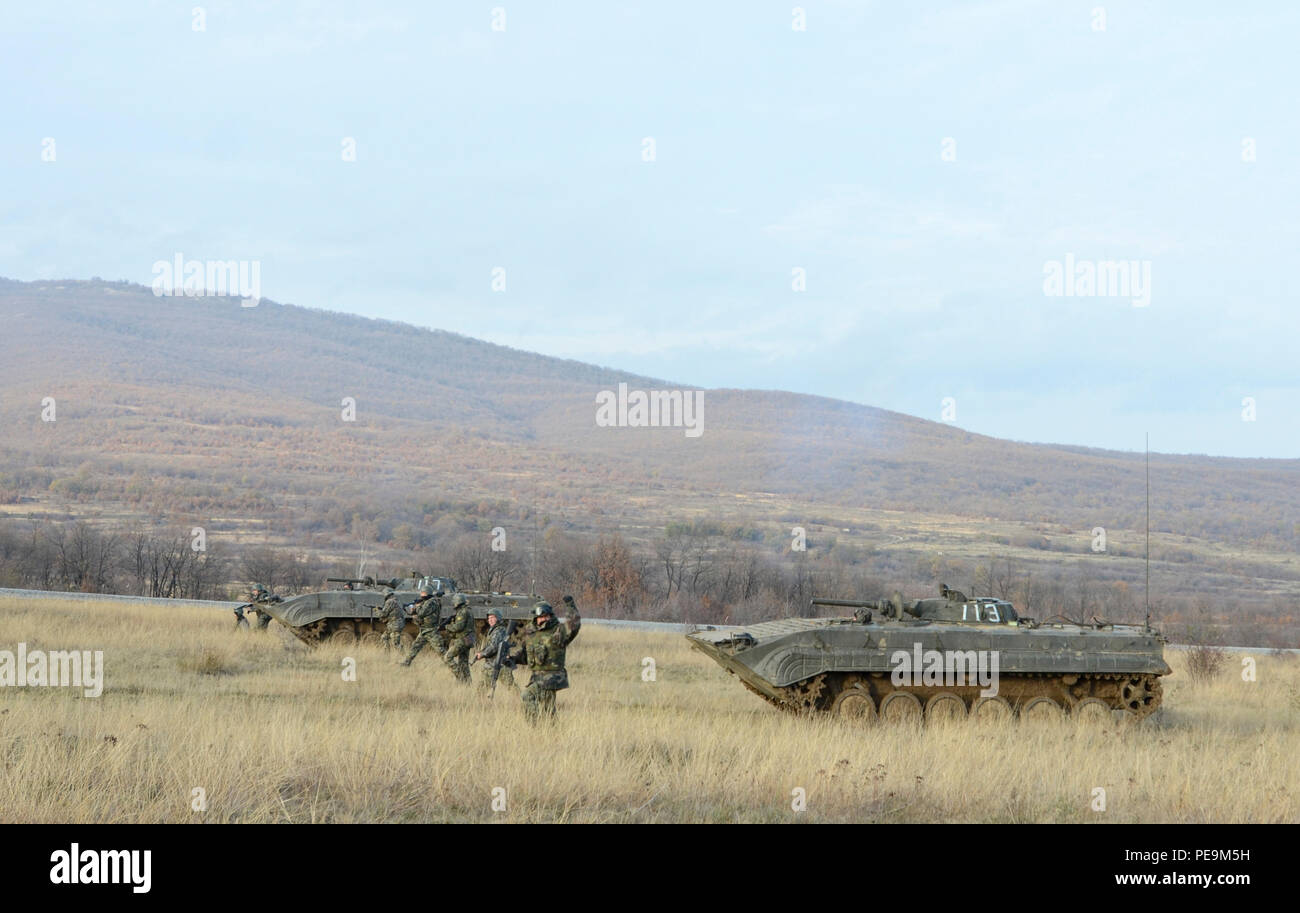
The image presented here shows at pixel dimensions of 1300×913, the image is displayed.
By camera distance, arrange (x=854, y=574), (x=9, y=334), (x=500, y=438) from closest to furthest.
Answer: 1. (x=854, y=574)
2. (x=500, y=438)
3. (x=9, y=334)

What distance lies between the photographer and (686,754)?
12.0m

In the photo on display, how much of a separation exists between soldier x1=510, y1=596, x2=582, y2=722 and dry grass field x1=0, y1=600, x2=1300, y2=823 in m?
0.42

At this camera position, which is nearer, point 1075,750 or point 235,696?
point 1075,750

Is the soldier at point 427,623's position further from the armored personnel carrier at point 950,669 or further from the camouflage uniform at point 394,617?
the armored personnel carrier at point 950,669

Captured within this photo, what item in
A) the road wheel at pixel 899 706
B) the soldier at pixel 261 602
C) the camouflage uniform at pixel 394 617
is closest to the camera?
the road wheel at pixel 899 706

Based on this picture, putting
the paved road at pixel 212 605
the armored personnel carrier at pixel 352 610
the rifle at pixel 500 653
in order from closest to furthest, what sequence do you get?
1. the rifle at pixel 500 653
2. the armored personnel carrier at pixel 352 610
3. the paved road at pixel 212 605

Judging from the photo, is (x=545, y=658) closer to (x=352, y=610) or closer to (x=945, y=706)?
(x=945, y=706)

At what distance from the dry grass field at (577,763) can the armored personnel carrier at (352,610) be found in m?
5.98

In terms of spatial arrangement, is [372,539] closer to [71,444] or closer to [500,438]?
[71,444]

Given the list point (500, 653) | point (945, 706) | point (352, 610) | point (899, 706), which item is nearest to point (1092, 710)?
point (945, 706)

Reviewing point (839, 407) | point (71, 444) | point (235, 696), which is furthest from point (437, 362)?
point (235, 696)

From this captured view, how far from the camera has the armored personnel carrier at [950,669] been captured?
1573 cm

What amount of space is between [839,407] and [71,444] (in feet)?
233

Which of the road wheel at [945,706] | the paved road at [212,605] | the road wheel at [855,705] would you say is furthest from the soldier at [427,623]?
the paved road at [212,605]
